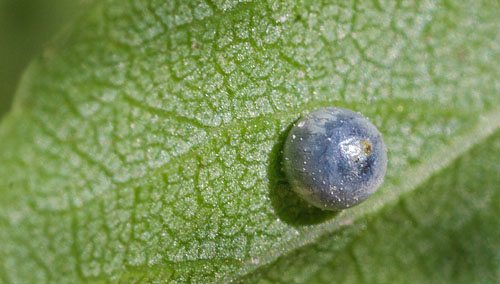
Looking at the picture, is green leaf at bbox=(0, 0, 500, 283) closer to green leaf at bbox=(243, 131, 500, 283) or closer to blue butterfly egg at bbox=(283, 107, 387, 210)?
green leaf at bbox=(243, 131, 500, 283)

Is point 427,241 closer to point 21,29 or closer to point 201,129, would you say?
point 201,129

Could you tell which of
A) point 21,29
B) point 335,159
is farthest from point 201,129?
point 21,29

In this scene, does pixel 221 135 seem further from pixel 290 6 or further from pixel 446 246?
pixel 446 246

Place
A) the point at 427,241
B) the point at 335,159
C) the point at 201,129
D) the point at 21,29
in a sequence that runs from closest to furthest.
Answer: the point at 335,159
the point at 201,129
the point at 427,241
the point at 21,29

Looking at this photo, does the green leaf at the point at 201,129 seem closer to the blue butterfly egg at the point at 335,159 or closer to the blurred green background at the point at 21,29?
the blue butterfly egg at the point at 335,159

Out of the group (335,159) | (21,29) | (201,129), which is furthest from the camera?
(21,29)

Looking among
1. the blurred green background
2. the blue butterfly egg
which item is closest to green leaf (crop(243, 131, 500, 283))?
the blue butterfly egg

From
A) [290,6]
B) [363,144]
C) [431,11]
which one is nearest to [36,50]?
[290,6]
